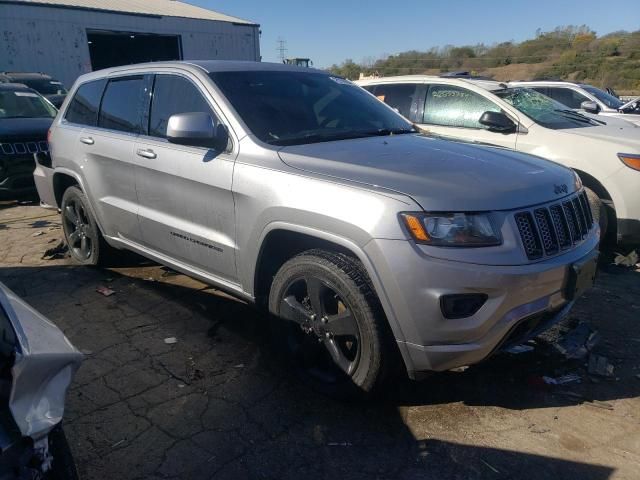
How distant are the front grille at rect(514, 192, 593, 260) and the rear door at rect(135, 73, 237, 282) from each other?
1657 millimetres

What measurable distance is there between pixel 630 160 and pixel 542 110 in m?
1.46

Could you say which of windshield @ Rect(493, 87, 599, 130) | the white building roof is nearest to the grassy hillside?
the white building roof

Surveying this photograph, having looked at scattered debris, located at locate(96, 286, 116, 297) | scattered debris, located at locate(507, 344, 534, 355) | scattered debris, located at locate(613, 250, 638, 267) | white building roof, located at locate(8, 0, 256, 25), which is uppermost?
white building roof, located at locate(8, 0, 256, 25)

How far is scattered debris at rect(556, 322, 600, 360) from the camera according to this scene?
10.8 ft

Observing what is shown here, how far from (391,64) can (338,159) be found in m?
52.8

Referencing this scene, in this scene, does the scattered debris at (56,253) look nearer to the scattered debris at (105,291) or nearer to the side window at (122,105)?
the scattered debris at (105,291)

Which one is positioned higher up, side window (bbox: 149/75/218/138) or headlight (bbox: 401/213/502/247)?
side window (bbox: 149/75/218/138)

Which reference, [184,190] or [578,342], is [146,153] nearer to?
[184,190]

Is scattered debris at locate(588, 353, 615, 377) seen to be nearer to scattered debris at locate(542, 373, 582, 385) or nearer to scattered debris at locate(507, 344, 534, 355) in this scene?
scattered debris at locate(542, 373, 582, 385)

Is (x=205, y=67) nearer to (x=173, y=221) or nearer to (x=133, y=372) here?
(x=173, y=221)

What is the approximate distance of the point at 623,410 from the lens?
2.86 meters

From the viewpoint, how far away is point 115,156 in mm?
4148

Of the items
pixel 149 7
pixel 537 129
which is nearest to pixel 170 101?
pixel 537 129

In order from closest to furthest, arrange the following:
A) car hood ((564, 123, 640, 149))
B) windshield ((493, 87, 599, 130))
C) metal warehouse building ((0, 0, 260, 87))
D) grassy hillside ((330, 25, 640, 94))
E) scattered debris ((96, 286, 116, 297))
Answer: scattered debris ((96, 286, 116, 297)) < car hood ((564, 123, 640, 149)) < windshield ((493, 87, 599, 130)) < metal warehouse building ((0, 0, 260, 87)) < grassy hillside ((330, 25, 640, 94))
